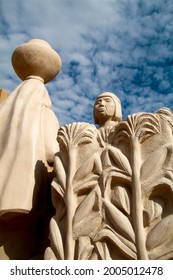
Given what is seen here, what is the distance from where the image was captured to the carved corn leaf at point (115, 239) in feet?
8.01

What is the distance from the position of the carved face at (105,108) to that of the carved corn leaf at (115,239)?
56.7 inches

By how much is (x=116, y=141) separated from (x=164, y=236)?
94 centimetres

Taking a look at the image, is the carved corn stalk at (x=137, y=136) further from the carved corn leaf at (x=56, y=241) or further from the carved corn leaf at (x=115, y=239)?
the carved corn leaf at (x=56, y=241)

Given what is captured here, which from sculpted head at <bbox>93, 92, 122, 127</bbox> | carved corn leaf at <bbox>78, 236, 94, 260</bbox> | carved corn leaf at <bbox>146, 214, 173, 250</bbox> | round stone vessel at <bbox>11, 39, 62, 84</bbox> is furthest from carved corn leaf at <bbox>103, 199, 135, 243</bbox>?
round stone vessel at <bbox>11, 39, 62, 84</bbox>

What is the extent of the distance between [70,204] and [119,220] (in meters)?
0.44

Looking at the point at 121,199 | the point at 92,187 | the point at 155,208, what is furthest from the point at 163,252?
the point at 92,187

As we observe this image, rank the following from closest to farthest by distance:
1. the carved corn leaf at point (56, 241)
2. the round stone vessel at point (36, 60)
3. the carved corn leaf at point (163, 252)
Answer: the carved corn leaf at point (163, 252) → the carved corn leaf at point (56, 241) → the round stone vessel at point (36, 60)

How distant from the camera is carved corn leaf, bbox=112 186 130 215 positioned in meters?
2.61

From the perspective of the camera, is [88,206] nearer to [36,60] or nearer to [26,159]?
[26,159]

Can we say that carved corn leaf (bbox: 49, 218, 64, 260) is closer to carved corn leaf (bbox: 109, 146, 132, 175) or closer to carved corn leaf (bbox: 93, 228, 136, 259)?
carved corn leaf (bbox: 93, 228, 136, 259)

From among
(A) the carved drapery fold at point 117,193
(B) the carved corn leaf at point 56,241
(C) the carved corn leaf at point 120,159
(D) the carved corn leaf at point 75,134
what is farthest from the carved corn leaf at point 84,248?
(D) the carved corn leaf at point 75,134

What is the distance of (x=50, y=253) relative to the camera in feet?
8.63

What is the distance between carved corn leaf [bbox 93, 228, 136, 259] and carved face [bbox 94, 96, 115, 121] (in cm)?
144

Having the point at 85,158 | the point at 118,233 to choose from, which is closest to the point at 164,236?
the point at 118,233
